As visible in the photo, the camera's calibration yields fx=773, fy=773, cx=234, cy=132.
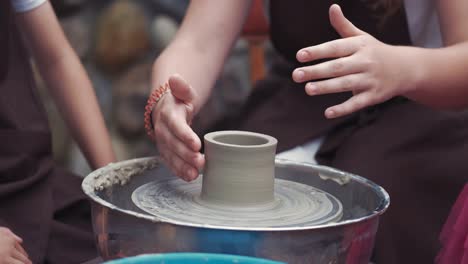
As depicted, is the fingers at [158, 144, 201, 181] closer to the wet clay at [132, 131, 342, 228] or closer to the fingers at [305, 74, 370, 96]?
the wet clay at [132, 131, 342, 228]

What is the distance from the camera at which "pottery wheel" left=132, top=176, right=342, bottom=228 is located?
41.7 inches

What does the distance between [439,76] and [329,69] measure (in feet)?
0.84

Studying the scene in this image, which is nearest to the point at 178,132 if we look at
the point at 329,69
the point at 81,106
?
the point at 329,69

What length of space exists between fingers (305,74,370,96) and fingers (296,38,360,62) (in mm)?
34

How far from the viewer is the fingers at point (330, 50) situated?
1.07 m

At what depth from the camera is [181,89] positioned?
1.18 meters

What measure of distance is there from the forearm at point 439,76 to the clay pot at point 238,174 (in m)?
0.26

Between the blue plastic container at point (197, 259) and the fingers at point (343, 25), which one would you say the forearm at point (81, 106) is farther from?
the blue plastic container at point (197, 259)

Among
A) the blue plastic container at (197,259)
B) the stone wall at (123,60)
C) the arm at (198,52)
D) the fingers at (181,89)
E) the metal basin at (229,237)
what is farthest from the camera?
the stone wall at (123,60)

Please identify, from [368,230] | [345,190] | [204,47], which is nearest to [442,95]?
[345,190]

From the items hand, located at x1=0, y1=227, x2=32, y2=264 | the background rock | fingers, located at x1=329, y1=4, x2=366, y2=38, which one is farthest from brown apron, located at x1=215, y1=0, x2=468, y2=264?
the background rock

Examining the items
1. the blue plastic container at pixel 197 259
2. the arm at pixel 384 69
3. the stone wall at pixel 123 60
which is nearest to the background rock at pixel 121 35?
the stone wall at pixel 123 60

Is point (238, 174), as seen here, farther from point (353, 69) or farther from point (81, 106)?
point (81, 106)

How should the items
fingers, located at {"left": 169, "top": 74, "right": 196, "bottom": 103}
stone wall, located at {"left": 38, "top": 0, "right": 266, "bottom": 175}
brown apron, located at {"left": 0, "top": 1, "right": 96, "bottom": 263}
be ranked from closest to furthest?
1. fingers, located at {"left": 169, "top": 74, "right": 196, "bottom": 103}
2. brown apron, located at {"left": 0, "top": 1, "right": 96, "bottom": 263}
3. stone wall, located at {"left": 38, "top": 0, "right": 266, "bottom": 175}
